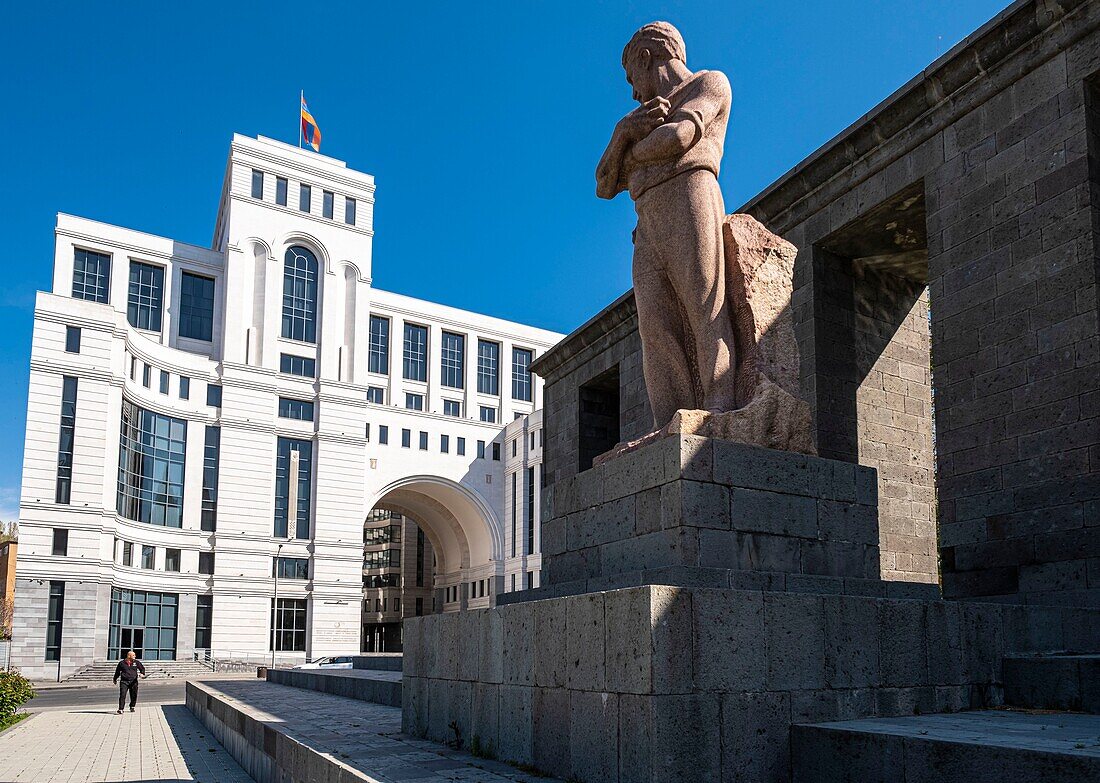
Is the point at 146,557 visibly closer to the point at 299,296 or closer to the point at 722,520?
the point at 299,296

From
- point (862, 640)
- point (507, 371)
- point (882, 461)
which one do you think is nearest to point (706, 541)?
point (862, 640)

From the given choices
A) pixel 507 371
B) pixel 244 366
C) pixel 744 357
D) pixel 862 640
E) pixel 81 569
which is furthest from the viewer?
pixel 507 371

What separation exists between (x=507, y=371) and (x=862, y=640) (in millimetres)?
67462

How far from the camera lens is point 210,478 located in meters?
53.5

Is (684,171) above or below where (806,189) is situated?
below

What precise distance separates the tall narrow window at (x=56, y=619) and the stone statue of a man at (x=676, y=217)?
148ft

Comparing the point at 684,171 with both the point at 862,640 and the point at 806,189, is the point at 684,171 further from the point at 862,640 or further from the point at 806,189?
the point at 806,189

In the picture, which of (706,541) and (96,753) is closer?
(706,541)

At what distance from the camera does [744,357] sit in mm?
7047

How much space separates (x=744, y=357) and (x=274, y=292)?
179 feet

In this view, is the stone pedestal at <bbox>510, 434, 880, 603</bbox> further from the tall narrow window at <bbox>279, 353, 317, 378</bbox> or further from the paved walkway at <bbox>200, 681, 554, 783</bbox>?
the tall narrow window at <bbox>279, 353, 317, 378</bbox>

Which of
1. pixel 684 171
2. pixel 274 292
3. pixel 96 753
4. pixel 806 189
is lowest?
pixel 96 753

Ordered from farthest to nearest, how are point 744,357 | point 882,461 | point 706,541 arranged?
point 882,461 < point 744,357 < point 706,541

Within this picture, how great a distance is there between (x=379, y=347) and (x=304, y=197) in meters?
11.8
